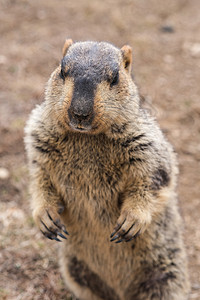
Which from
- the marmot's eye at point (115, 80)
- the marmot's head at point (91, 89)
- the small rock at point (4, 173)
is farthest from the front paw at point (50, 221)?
the small rock at point (4, 173)

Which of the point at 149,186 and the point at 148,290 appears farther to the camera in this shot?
the point at 148,290

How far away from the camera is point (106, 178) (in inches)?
159

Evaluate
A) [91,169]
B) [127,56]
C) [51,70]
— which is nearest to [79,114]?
[91,169]

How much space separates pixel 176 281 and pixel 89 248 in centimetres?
91

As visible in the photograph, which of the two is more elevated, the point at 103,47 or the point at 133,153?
the point at 103,47

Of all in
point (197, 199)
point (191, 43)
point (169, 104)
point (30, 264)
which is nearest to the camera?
point (30, 264)

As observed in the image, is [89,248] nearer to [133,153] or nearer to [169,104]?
[133,153]

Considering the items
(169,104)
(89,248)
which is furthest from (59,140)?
(169,104)

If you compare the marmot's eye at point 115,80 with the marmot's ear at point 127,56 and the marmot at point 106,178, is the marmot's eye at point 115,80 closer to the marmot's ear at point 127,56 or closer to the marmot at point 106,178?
the marmot at point 106,178

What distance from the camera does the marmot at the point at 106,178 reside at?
12.0ft

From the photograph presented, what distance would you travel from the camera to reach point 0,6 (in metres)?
10.2

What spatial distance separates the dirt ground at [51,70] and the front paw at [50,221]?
113 centimetres

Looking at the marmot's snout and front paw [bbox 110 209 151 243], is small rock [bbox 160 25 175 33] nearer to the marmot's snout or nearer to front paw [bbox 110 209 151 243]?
front paw [bbox 110 209 151 243]

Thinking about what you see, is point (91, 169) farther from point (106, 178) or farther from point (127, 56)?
point (127, 56)
